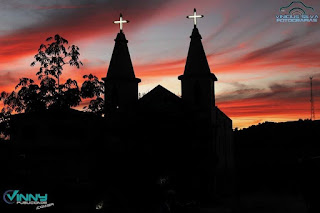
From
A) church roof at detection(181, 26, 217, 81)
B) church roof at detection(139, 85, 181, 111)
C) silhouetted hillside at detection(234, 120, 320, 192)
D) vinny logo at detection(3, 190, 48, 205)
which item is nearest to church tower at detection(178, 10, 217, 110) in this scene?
church roof at detection(181, 26, 217, 81)

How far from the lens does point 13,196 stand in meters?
23.9

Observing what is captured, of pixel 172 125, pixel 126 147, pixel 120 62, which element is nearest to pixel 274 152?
pixel 120 62

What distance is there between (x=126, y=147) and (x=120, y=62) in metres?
10.4

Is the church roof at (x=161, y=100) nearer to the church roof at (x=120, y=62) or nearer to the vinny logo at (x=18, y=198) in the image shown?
the church roof at (x=120, y=62)

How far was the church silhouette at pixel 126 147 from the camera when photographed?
2995cm

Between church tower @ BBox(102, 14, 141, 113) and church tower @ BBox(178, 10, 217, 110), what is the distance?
188 inches

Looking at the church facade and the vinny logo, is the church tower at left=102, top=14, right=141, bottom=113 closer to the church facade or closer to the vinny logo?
the church facade

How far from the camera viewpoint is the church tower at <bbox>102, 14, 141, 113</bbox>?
3866 cm

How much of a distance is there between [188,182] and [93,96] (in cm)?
1179

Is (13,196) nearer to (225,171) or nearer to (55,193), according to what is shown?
(55,193)

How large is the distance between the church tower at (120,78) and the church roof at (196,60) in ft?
17.4

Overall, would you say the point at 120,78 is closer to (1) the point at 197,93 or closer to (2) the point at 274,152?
(1) the point at 197,93

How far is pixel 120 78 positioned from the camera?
127ft

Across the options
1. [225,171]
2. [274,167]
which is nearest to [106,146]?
[225,171]
